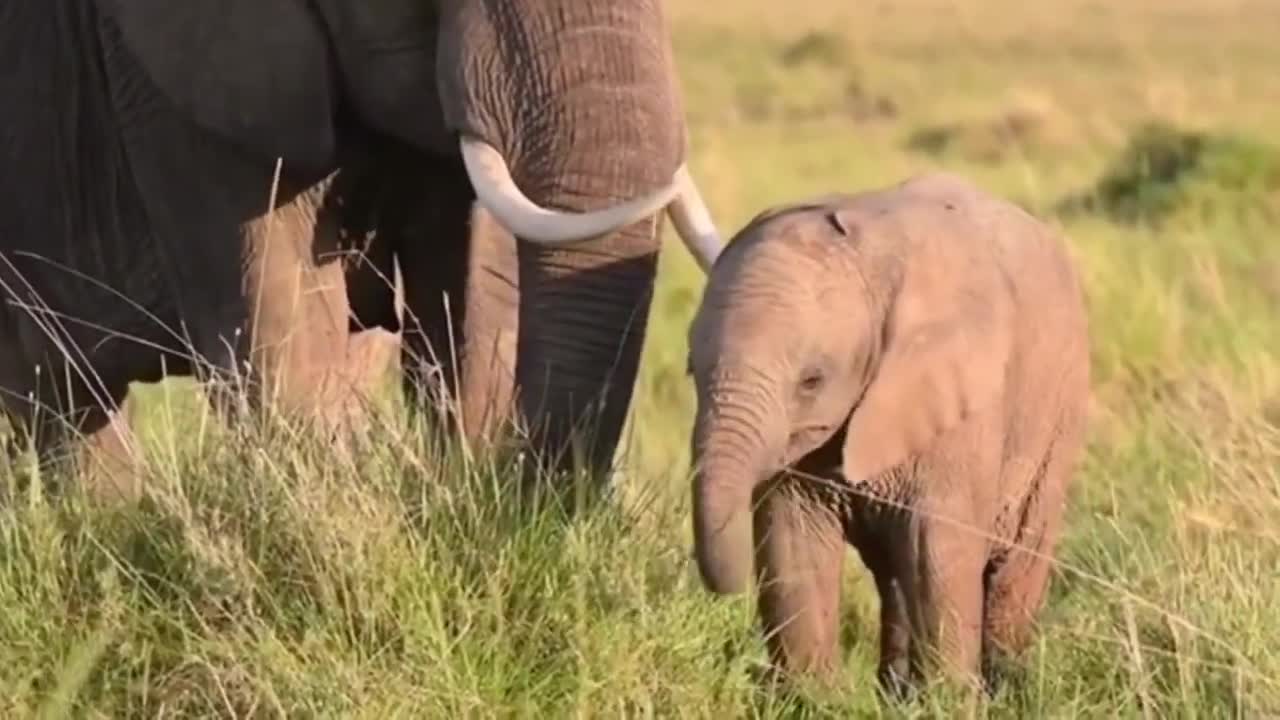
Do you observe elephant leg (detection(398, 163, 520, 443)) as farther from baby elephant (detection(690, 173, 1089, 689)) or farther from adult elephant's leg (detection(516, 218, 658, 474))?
baby elephant (detection(690, 173, 1089, 689))

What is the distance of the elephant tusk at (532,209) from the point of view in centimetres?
474

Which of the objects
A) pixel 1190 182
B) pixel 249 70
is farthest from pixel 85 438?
pixel 1190 182

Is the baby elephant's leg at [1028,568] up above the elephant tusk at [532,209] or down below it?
below

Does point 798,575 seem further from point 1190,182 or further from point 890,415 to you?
point 1190,182

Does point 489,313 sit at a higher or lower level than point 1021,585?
higher

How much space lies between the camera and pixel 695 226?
5.14 m

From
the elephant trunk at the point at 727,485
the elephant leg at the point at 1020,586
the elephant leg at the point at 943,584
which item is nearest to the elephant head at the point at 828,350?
the elephant trunk at the point at 727,485

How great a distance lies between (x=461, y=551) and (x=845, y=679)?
0.76 m

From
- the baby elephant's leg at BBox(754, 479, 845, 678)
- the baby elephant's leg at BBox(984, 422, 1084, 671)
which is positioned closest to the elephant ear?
the baby elephant's leg at BBox(754, 479, 845, 678)

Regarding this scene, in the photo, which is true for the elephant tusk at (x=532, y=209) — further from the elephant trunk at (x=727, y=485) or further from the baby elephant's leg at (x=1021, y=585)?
the baby elephant's leg at (x=1021, y=585)

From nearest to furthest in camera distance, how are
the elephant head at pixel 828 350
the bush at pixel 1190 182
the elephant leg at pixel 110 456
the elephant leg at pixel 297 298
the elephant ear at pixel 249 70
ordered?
the elephant head at pixel 828 350 → the elephant leg at pixel 110 456 → the elephant ear at pixel 249 70 → the elephant leg at pixel 297 298 → the bush at pixel 1190 182

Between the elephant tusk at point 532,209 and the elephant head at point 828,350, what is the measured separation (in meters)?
0.19

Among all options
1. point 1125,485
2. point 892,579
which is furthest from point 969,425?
point 1125,485

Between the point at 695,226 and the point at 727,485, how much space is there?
70 centimetres
